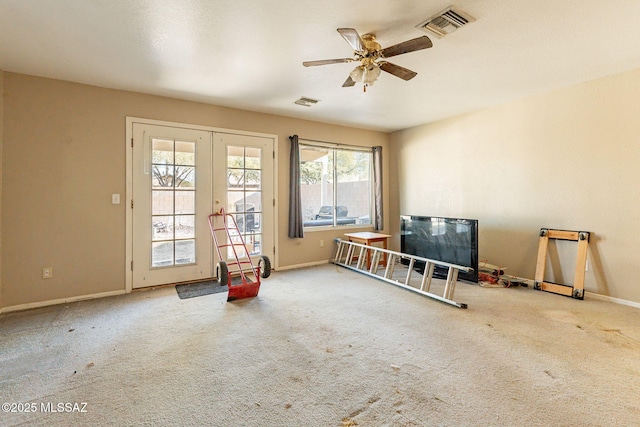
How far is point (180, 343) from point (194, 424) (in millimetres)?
1002

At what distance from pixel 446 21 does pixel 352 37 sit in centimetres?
77

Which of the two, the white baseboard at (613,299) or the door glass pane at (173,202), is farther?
the door glass pane at (173,202)

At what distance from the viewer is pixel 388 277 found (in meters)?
4.23

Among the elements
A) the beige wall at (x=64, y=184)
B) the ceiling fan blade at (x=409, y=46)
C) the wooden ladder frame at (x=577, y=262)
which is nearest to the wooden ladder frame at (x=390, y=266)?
the wooden ladder frame at (x=577, y=262)

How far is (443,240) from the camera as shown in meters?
4.30

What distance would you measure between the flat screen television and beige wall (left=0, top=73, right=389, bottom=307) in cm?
389

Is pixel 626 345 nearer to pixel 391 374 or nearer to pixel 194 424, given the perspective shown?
pixel 391 374

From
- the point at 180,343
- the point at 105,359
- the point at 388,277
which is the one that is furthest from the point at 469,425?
the point at 388,277

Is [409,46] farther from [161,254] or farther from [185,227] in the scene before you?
[161,254]

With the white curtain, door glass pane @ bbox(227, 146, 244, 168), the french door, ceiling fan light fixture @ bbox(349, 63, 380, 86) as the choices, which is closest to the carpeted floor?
the french door

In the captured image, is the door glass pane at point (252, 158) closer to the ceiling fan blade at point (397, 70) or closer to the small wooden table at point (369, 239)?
the small wooden table at point (369, 239)

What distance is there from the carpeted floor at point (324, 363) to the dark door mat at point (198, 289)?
0.93ft

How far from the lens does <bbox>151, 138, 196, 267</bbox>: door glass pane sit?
3.86 meters

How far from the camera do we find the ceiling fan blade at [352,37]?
205 centimetres
